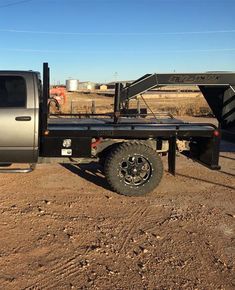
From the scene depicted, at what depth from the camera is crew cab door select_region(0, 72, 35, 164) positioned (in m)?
6.73

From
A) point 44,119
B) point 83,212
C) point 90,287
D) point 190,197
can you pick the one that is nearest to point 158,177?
point 190,197

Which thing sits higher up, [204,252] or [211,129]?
[211,129]

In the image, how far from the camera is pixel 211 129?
728 cm

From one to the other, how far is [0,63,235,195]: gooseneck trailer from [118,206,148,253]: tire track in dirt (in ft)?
2.52

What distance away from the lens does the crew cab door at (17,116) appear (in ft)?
22.1

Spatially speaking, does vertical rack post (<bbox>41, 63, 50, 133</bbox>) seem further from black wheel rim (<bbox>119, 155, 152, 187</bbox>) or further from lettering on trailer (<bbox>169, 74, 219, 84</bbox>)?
lettering on trailer (<bbox>169, 74, 219, 84</bbox>)

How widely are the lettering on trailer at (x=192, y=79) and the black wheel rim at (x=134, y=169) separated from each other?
5.04 feet

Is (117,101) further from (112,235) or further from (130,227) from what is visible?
(112,235)

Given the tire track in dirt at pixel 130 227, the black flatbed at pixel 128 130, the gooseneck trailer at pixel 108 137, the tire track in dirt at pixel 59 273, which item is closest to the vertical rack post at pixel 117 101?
the gooseneck trailer at pixel 108 137

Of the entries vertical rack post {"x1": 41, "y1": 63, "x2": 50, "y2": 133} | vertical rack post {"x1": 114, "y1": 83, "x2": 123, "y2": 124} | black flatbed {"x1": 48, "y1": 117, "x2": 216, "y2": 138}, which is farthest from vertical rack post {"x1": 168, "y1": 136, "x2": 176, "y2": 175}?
vertical rack post {"x1": 41, "y1": 63, "x2": 50, "y2": 133}

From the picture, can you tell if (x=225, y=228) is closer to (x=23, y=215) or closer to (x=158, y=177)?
(x=158, y=177)

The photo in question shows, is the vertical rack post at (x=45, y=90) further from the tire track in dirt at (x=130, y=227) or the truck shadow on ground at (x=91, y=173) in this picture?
the tire track in dirt at (x=130, y=227)

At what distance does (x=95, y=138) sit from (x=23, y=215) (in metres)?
1.93

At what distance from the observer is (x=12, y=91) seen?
6.85 m
